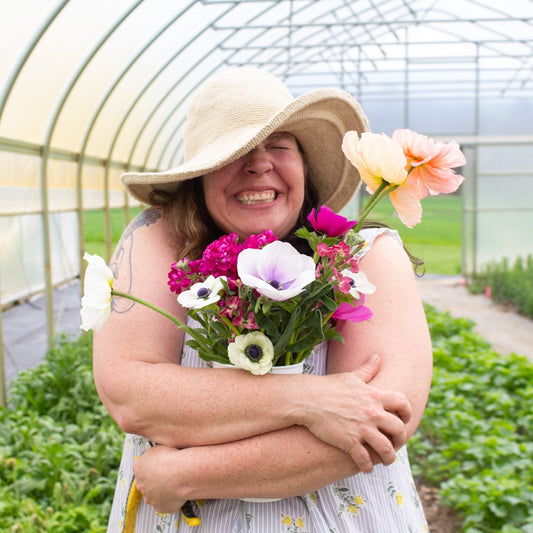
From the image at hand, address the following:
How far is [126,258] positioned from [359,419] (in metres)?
0.58

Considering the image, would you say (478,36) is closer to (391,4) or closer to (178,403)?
(391,4)

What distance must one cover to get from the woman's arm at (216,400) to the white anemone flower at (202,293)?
0.67 ft

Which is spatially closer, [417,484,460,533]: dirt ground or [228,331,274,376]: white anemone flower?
[228,331,274,376]: white anemone flower

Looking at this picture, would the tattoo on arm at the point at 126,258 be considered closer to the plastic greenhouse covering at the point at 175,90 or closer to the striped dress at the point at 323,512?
the striped dress at the point at 323,512

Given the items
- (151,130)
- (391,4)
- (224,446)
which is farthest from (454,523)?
(391,4)

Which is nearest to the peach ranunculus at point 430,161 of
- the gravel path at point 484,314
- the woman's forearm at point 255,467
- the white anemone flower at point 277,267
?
the white anemone flower at point 277,267

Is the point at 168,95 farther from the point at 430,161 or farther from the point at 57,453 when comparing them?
the point at 430,161

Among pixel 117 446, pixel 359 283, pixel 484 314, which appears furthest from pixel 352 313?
pixel 484 314

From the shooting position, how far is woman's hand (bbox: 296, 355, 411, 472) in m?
1.04

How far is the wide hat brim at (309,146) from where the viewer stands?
3.93 feet

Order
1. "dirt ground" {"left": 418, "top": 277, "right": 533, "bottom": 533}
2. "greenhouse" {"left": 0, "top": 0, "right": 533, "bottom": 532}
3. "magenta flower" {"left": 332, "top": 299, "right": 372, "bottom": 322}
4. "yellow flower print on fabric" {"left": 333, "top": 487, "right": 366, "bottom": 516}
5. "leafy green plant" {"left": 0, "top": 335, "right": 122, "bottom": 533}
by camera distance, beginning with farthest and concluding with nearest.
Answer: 1. "greenhouse" {"left": 0, "top": 0, "right": 533, "bottom": 532}
2. "dirt ground" {"left": 418, "top": 277, "right": 533, "bottom": 533}
3. "leafy green plant" {"left": 0, "top": 335, "right": 122, "bottom": 533}
4. "yellow flower print on fabric" {"left": 333, "top": 487, "right": 366, "bottom": 516}
5. "magenta flower" {"left": 332, "top": 299, "right": 372, "bottom": 322}

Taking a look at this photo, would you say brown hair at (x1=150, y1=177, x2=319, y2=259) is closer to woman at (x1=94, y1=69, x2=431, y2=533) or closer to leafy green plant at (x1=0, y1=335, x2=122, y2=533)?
woman at (x1=94, y1=69, x2=431, y2=533)

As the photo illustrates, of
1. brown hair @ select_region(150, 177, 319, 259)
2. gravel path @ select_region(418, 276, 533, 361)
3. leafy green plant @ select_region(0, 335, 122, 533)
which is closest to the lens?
brown hair @ select_region(150, 177, 319, 259)

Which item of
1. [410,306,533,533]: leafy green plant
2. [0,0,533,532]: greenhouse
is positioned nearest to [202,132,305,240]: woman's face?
[0,0,533,532]: greenhouse
